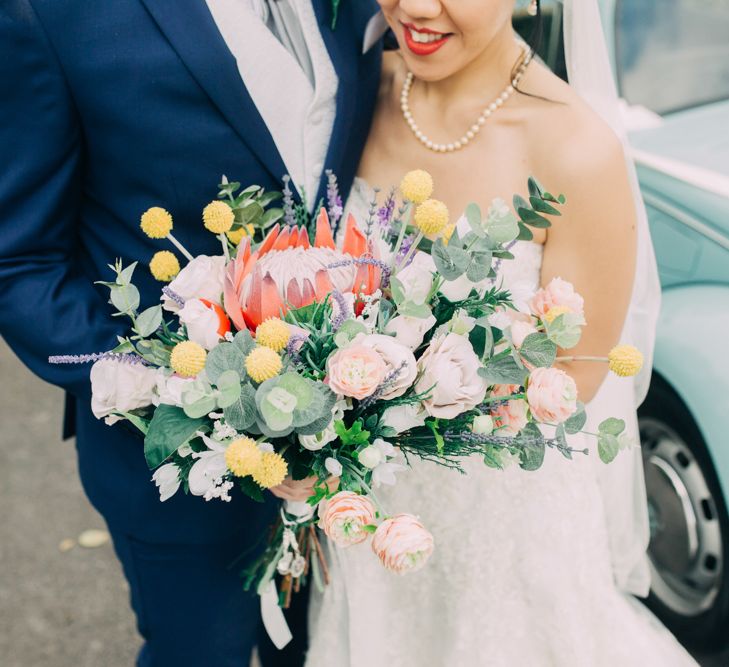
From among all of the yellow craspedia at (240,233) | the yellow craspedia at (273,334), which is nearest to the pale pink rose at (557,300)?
the yellow craspedia at (273,334)

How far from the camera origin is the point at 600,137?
1633 mm

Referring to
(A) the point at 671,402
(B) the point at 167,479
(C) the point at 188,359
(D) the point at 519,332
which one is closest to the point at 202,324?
(C) the point at 188,359

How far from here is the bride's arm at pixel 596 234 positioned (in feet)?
5.31

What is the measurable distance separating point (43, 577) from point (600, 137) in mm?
2701

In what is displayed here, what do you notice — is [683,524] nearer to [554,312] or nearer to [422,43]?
[554,312]

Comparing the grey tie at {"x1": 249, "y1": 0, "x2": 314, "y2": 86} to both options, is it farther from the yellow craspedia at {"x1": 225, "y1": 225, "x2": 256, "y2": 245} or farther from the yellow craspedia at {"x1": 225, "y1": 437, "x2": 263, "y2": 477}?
the yellow craspedia at {"x1": 225, "y1": 437, "x2": 263, "y2": 477}

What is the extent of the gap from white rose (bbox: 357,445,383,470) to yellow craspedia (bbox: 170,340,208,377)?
0.29m

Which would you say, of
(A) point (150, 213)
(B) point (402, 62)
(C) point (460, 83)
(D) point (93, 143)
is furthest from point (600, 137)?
(D) point (93, 143)

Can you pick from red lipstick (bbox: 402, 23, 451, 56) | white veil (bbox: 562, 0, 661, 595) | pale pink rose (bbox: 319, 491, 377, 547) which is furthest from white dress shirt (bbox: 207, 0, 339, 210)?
pale pink rose (bbox: 319, 491, 377, 547)

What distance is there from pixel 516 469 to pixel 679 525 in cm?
87

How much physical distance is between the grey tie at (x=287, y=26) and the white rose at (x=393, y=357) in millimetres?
799

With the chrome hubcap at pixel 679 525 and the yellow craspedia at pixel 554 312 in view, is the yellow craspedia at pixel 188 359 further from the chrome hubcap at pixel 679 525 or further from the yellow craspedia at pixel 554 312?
the chrome hubcap at pixel 679 525

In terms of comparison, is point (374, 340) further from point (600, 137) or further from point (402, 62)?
point (402, 62)

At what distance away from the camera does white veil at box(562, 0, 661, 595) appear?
6.07ft
